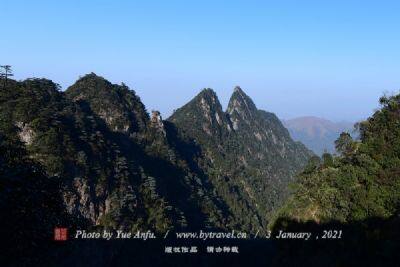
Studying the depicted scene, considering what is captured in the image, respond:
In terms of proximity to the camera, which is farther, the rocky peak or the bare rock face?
the bare rock face

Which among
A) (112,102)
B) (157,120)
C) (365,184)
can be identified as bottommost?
(365,184)

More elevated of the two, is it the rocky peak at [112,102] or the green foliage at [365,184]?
the rocky peak at [112,102]

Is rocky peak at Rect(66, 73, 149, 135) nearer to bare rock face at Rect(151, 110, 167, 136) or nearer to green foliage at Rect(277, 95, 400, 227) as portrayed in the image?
bare rock face at Rect(151, 110, 167, 136)

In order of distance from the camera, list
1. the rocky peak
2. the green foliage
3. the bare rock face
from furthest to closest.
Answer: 1. the bare rock face
2. the rocky peak
3. the green foliage

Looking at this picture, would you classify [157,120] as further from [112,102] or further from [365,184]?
[365,184]

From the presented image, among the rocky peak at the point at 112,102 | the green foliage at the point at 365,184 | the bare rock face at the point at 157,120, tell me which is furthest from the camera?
the bare rock face at the point at 157,120

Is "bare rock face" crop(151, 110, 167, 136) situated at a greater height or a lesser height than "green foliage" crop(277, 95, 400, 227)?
greater

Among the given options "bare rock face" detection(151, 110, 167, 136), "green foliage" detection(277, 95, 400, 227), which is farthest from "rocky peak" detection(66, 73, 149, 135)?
"green foliage" detection(277, 95, 400, 227)

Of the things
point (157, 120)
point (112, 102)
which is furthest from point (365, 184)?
point (157, 120)

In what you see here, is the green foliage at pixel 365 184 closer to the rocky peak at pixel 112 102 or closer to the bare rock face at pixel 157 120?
the rocky peak at pixel 112 102

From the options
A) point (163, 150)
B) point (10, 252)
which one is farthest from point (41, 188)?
point (163, 150)

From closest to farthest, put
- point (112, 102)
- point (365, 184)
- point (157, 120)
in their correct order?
point (365, 184) → point (112, 102) → point (157, 120)

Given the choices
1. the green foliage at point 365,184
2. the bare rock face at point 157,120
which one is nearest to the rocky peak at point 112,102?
the bare rock face at point 157,120
